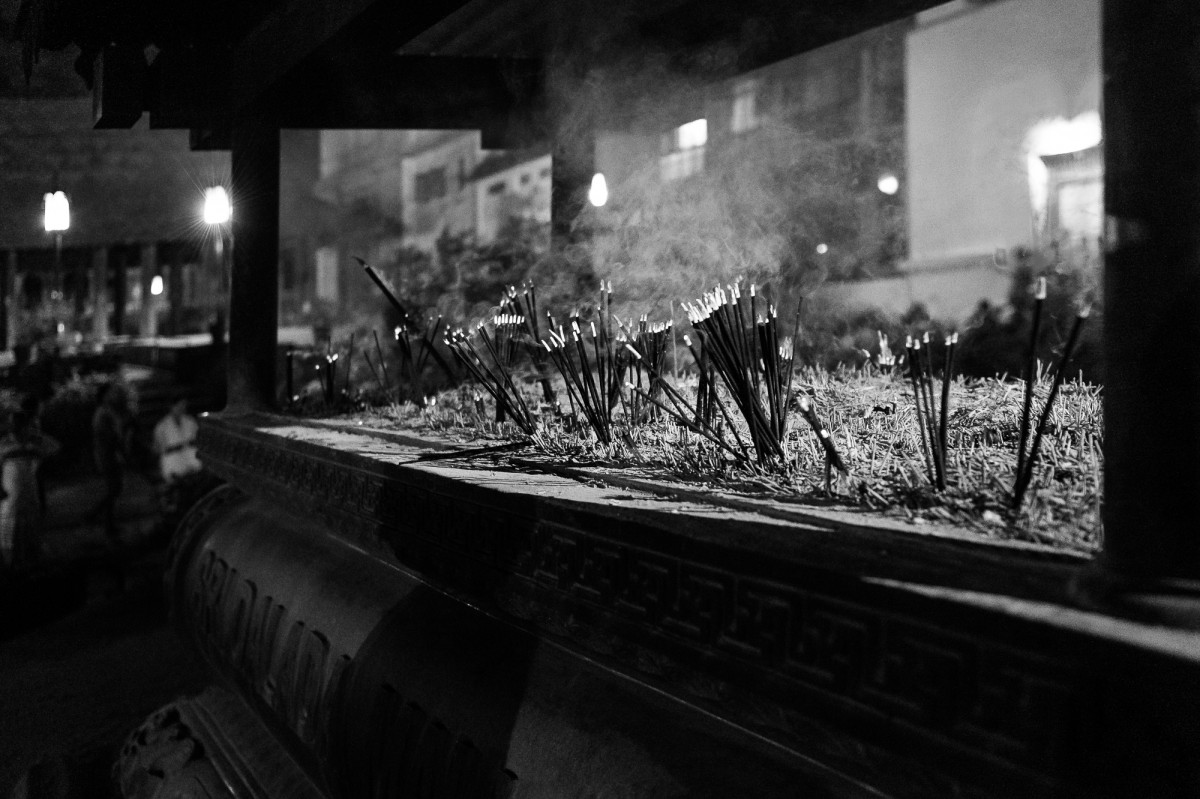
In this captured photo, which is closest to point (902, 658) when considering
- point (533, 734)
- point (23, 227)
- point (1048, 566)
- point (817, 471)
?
point (1048, 566)

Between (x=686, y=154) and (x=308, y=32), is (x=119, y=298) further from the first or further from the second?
(x=308, y=32)

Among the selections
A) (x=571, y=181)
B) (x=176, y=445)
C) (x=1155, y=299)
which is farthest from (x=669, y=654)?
(x=176, y=445)

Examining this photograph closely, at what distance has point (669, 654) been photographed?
1.77m

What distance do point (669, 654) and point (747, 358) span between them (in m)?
0.94

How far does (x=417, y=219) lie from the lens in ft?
73.4

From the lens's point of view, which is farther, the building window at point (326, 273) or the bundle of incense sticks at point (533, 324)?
the building window at point (326, 273)

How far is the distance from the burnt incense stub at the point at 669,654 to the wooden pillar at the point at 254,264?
224cm

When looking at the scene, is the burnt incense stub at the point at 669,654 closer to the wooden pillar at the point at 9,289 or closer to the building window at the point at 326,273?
the wooden pillar at the point at 9,289

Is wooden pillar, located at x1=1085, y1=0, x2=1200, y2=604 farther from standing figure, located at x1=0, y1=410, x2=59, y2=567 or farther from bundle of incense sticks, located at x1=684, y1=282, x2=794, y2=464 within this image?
standing figure, located at x1=0, y1=410, x2=59, y2=567

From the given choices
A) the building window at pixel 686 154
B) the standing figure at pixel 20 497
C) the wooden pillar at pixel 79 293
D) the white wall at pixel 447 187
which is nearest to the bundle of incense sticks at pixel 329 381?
the building window at pixel 686 154

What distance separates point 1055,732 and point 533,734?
4.07 ft

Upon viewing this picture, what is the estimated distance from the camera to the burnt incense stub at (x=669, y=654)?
3.71 ft

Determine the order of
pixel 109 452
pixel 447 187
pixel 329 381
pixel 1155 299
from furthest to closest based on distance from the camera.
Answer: pixel 447 187, pixel 109 452, pixel 329 381, pixel 1155 299

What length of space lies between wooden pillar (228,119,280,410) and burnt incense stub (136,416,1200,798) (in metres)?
2.24
